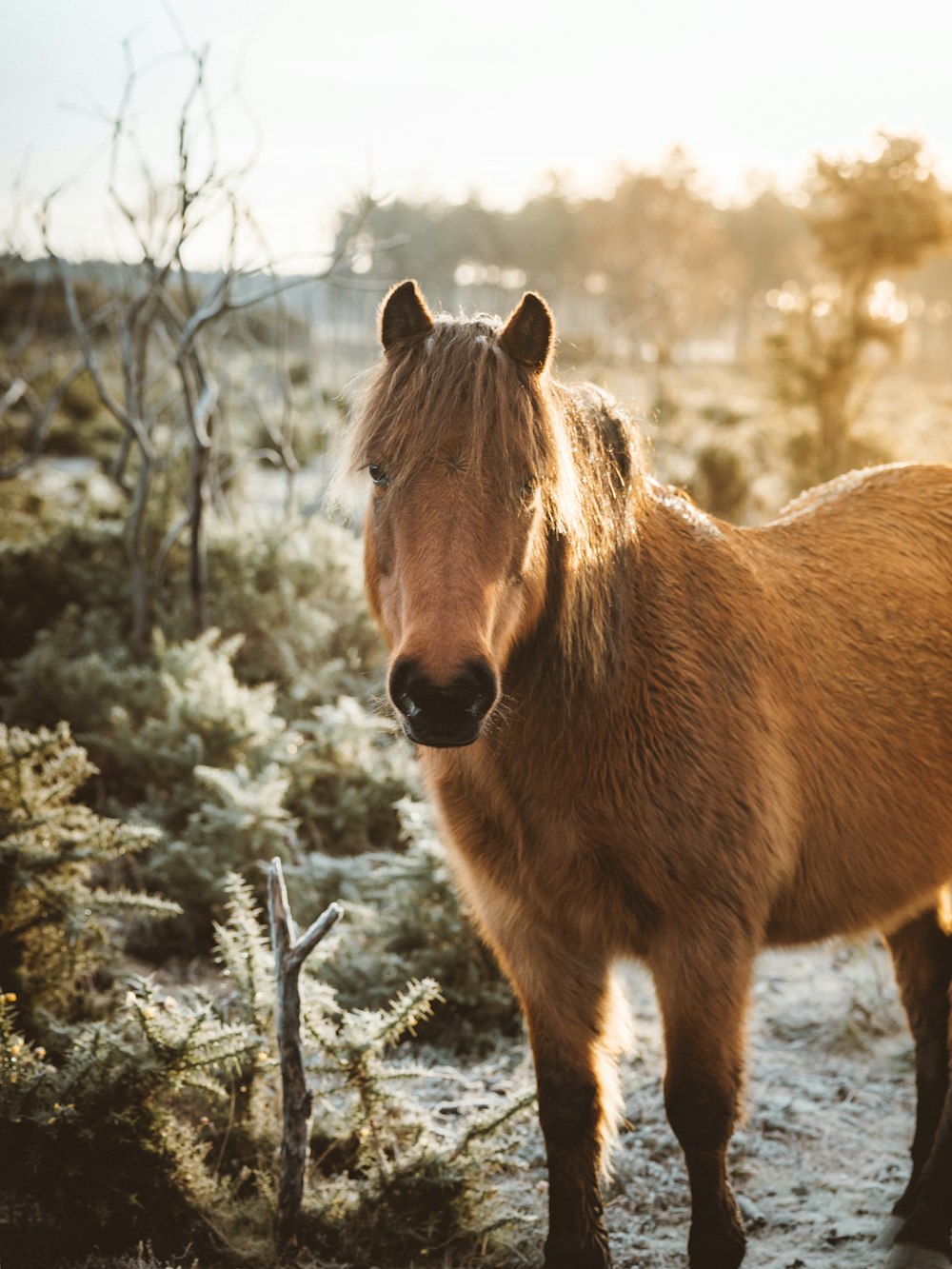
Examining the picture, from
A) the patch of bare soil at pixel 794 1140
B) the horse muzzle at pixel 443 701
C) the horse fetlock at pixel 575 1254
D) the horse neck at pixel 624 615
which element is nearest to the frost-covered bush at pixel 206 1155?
the horse fetlock at pixel 575 1254

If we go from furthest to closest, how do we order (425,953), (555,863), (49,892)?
1. (425,953)
2. (49,892)
3. (555,863)

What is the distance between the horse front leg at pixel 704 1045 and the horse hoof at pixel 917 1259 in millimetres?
655

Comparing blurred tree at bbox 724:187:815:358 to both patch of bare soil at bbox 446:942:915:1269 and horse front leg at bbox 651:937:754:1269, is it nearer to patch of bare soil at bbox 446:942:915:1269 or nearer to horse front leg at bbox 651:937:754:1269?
patch of bare soil at bbox 446:942:915:1269

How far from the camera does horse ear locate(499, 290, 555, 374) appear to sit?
1.84 m

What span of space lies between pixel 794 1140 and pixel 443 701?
246cm

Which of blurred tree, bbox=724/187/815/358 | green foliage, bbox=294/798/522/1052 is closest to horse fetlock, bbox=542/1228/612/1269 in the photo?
green foliage, bbox=294/798/522/1052

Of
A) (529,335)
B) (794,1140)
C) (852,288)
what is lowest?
(794,1140)

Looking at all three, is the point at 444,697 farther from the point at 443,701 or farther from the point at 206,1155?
the point at 206,1155

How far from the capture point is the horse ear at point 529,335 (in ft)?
6.05

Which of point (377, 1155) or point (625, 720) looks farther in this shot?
point (377, 1155)

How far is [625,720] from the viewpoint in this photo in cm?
208

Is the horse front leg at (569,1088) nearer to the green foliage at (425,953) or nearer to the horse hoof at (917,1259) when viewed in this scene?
the horse hoof at (917,1259)

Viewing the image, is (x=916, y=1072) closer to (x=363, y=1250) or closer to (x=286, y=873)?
(x=363, y=1250)

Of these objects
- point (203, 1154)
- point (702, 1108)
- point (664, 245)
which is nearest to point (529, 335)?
point (702, 1108)
